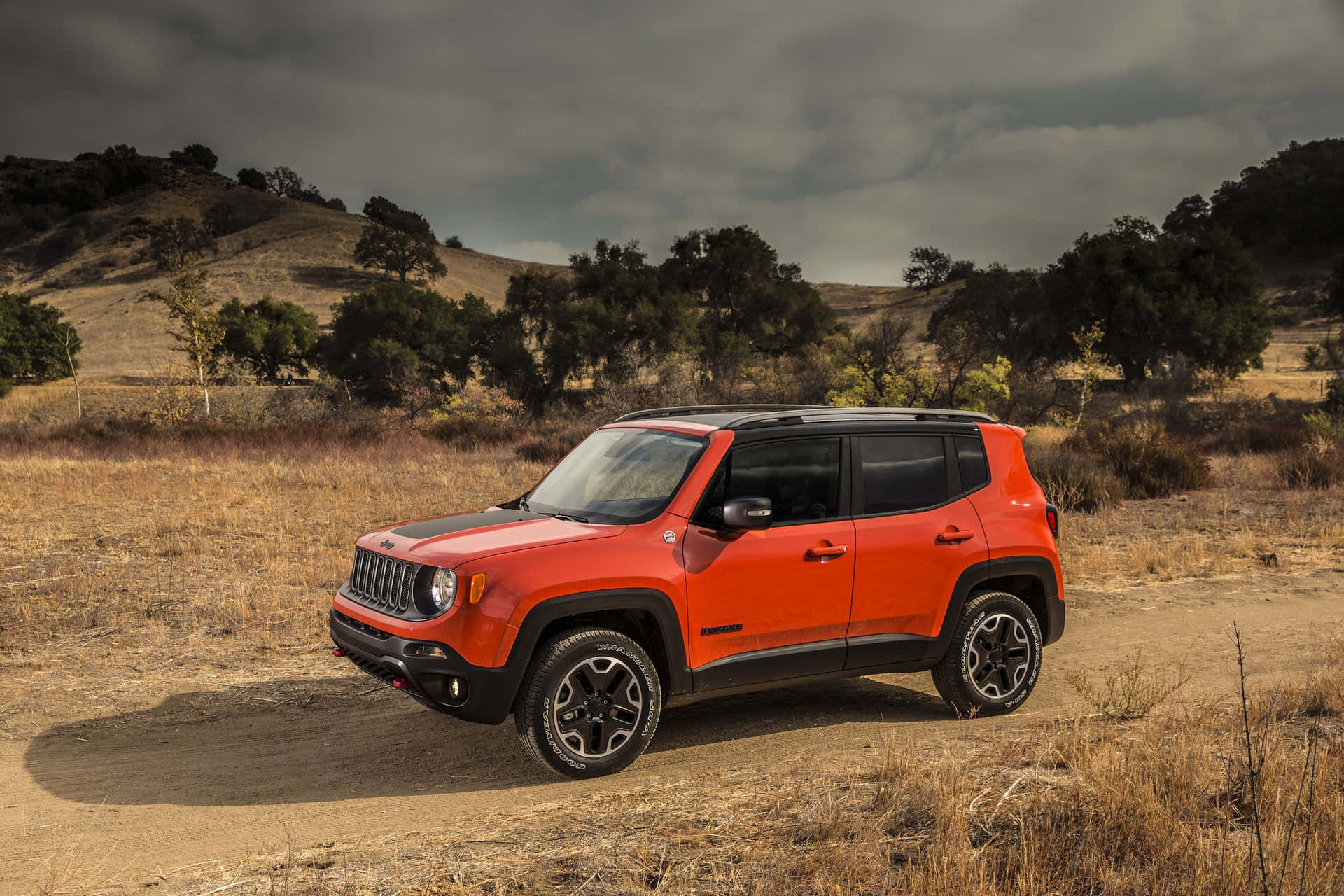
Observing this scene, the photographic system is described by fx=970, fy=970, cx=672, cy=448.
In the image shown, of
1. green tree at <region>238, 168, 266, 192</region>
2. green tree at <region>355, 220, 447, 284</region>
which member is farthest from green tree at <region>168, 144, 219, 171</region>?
green tree at <region>355, 220, 447, 284</region>

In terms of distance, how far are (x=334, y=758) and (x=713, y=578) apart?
2.56 metres

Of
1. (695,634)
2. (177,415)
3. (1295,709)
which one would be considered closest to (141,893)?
(695,634)

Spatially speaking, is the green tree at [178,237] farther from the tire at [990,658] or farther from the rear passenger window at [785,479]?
the tire at [990,658]

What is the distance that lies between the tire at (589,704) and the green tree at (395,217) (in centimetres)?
12374

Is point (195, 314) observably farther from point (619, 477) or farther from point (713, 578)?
point (713, 578)

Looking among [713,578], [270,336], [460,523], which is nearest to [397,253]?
[270,336]

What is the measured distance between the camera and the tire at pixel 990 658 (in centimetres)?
611

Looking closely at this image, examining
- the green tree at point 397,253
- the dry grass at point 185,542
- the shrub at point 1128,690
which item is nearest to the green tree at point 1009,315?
the dry grass at point 185,542

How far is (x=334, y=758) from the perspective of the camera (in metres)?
5.77

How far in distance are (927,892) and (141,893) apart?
3122mm

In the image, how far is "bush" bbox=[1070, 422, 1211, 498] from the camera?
18.0 m

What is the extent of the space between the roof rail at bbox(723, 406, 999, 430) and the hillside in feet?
224

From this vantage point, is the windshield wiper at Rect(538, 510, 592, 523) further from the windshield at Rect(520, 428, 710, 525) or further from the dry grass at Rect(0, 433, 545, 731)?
the dry grass at Rect(0, 433, 545, 731)

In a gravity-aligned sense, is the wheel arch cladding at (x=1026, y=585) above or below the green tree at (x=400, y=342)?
below
